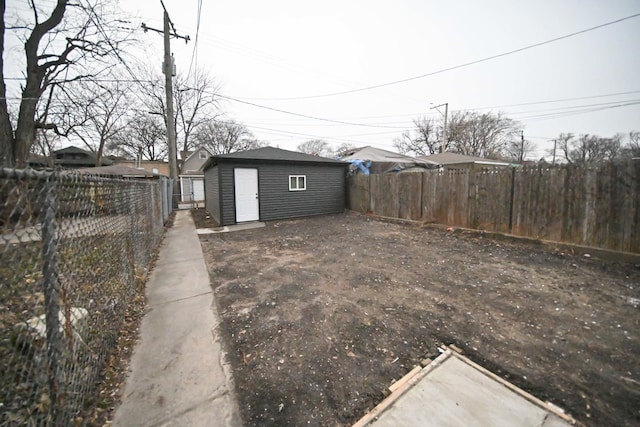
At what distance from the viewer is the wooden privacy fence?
466cm

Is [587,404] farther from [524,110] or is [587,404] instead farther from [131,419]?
[524,110]

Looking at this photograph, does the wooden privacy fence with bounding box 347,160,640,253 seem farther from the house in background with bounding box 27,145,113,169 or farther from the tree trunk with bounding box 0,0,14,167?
the house in background with bounding box 27,145,113,169

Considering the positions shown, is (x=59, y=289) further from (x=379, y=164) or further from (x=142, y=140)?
(x=142, y=140)

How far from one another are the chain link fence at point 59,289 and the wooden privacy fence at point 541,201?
784 centimetres

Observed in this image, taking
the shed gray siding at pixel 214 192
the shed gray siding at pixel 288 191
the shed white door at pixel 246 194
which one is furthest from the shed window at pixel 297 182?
the shed gray siding at pixel 214 192

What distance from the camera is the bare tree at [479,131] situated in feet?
92.0

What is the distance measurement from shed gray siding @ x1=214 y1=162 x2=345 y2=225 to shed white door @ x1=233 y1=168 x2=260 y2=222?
0.53 feet

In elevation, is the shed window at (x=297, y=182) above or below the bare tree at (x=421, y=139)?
below

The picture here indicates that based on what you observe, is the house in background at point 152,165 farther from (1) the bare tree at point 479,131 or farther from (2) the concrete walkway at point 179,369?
(1) the bare tree at point 479,131

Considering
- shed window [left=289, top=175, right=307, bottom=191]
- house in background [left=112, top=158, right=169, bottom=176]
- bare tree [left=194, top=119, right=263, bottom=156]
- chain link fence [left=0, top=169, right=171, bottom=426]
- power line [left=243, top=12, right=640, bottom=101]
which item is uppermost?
bare tree [left=194, top=119, right=263, bottom=156]

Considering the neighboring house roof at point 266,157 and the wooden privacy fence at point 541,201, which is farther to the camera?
the neighboring house roof at point 266,157

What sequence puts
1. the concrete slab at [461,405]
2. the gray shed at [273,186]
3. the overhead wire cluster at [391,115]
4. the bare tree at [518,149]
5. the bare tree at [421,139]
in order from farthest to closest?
the bare tree at [518,149] → the bare tree at [421,139] → the overhead wire cluster at [391,115] → the gray shed at [273,186] → the concrete slab at [461,405]

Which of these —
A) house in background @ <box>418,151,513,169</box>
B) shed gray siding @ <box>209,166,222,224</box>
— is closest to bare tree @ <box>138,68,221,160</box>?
shed gray siding @ <box>209,166,222,224</box>

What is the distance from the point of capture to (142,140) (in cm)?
3033
